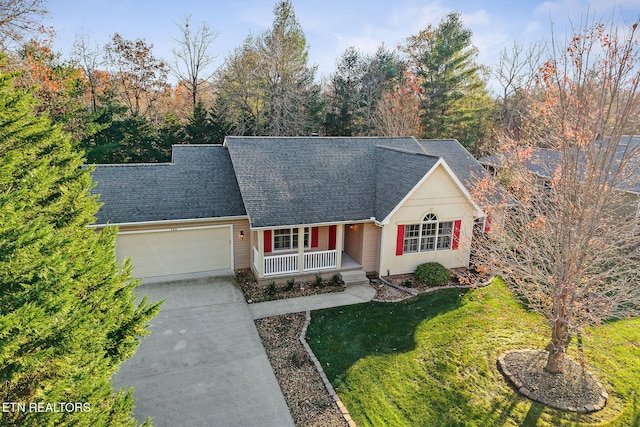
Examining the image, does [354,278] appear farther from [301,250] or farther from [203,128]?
[203,128]

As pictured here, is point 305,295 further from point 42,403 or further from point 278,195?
point 42,403

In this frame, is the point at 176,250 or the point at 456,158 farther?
the point at 456,158

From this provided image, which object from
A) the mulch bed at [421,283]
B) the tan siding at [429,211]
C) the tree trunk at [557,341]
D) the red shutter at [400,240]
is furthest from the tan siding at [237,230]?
the tree trunk at [557,341]

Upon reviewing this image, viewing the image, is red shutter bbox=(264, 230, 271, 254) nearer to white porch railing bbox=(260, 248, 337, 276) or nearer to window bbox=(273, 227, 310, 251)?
window bbox=(273, 227, 310, 251)

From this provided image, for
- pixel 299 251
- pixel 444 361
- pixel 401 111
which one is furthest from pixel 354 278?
pixel 401 111

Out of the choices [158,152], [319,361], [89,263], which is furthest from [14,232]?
[158,152]
